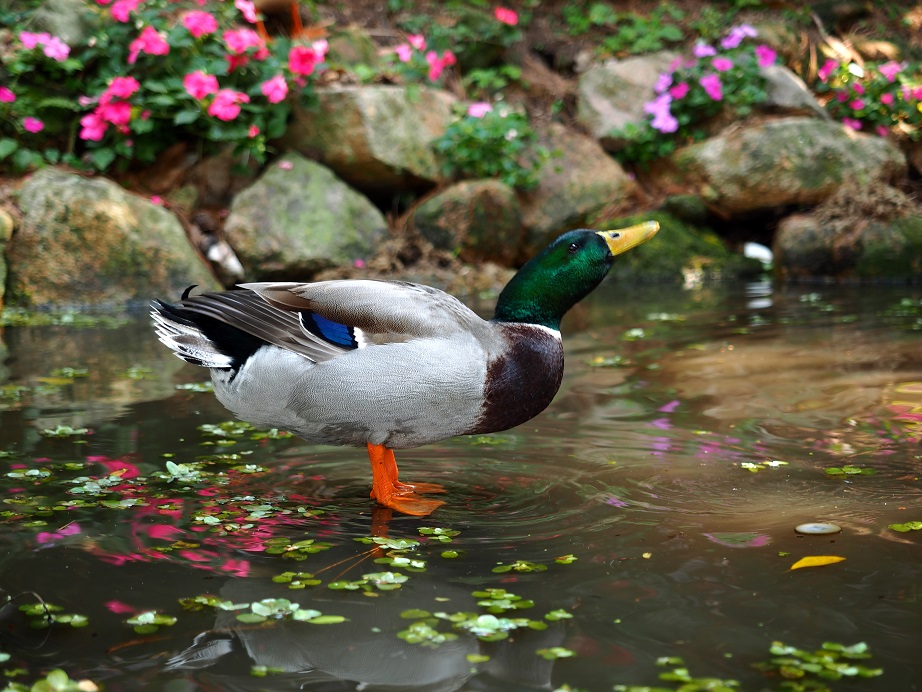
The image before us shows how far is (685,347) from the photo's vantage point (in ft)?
19.5

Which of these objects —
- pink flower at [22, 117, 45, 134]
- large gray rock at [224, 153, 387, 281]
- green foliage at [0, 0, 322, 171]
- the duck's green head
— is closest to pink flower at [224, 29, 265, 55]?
green foliage at [0, 0, 322, 171]

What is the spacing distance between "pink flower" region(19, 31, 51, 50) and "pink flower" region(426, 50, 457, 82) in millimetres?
3423

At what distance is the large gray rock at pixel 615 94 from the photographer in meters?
10.4

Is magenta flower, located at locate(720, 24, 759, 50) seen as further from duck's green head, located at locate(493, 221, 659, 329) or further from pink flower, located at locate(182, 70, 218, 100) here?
duck's green head, located at locate(493, 221, 659, 329)

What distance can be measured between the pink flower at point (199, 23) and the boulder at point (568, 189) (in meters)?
3.17

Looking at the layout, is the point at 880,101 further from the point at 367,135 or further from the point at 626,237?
the point at 626,237

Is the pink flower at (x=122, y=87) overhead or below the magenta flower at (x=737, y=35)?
below

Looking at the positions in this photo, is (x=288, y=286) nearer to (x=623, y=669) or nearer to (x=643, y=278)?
(x=623, y=669)

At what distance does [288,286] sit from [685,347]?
10.9 ft

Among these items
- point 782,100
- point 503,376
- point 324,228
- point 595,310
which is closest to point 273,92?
point 324,228

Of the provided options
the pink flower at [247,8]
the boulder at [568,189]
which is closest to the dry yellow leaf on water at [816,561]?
the boulder at [568,189]

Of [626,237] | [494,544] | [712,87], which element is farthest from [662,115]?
[494,544]

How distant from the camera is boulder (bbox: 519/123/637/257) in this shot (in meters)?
9.64

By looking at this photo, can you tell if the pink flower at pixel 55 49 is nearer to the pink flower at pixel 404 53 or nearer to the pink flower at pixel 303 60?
the pink flower at pixel 303 60
